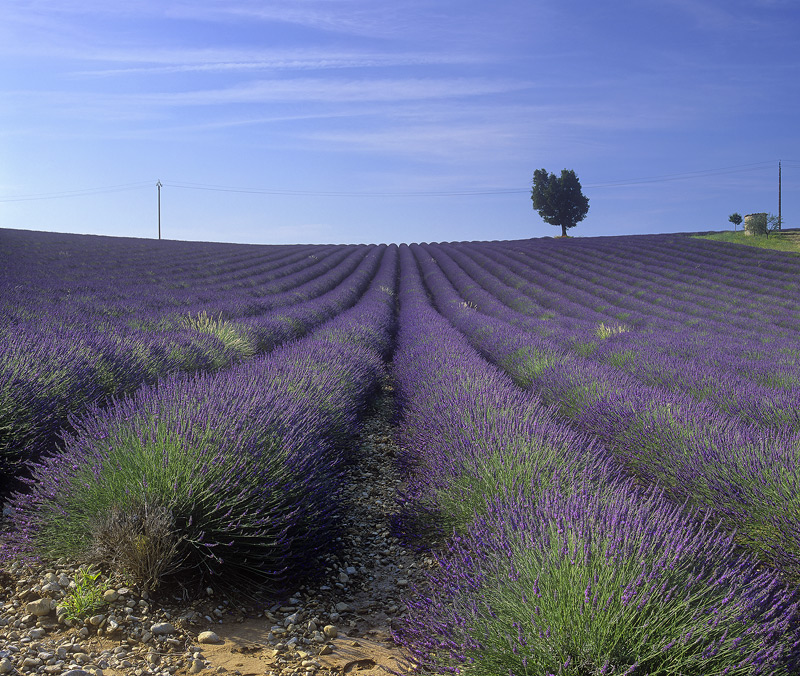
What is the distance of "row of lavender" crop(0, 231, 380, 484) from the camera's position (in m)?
3.30

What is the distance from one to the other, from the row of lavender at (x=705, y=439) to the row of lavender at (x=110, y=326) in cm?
362

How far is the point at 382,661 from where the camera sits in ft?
6.69

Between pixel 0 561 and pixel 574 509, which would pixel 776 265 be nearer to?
pixel 574 509

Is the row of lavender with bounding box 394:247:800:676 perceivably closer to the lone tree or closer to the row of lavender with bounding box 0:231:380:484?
the row of lavender with bounding box 0:231:380:484

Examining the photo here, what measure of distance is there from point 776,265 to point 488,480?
2125cm

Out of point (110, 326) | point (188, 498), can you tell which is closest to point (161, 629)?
point (188, 498)

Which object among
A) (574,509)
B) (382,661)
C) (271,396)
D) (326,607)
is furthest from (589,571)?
(271,396)

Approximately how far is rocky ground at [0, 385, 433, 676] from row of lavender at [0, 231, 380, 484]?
107 cm

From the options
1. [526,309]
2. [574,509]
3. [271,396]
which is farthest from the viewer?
[526,309]

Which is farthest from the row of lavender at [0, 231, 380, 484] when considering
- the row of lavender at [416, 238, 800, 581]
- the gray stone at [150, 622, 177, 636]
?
the row of lavender at [416, 238, 800, 581]

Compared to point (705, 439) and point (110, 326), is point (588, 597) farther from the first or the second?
point (110, 326)

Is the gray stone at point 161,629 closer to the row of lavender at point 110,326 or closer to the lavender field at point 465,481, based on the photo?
the lavender field at point 465,481

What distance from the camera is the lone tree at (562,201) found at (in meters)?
43.3

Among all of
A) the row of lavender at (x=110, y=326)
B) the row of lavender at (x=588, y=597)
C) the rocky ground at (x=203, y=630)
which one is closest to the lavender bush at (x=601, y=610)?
the row of lavender at (x=588, y=597)
